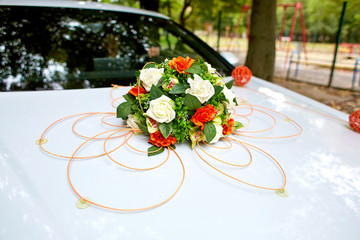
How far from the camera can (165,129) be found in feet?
4.04

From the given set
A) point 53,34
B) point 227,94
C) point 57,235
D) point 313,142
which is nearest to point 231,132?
point 227,94

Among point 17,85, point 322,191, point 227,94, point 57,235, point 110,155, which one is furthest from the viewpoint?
point 17,85

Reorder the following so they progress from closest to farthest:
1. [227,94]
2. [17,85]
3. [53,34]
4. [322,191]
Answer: [322,191] → [227,94] → [17,85] → [53,34]

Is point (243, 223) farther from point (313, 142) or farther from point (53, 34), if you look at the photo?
point (53, 34)

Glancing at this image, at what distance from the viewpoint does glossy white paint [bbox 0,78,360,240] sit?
0.83m

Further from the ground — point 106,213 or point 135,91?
point 135,91

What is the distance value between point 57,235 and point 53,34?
6.46ft

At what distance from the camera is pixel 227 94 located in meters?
1.36

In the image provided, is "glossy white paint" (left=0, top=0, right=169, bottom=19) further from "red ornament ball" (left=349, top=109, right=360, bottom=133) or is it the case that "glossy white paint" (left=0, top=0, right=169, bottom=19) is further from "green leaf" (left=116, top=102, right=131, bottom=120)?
"red ornament ball" (left=349, top=109, right=360, bottom=133)

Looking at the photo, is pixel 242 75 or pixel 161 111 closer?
pixel 161 111

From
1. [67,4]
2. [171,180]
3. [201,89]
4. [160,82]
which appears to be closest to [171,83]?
[160,82]

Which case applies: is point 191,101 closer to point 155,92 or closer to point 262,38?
point 155,92

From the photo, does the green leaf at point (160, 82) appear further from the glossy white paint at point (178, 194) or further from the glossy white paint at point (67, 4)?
the glossy white paint at point (67, 4)

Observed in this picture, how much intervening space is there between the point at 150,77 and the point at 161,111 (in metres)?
0.22
